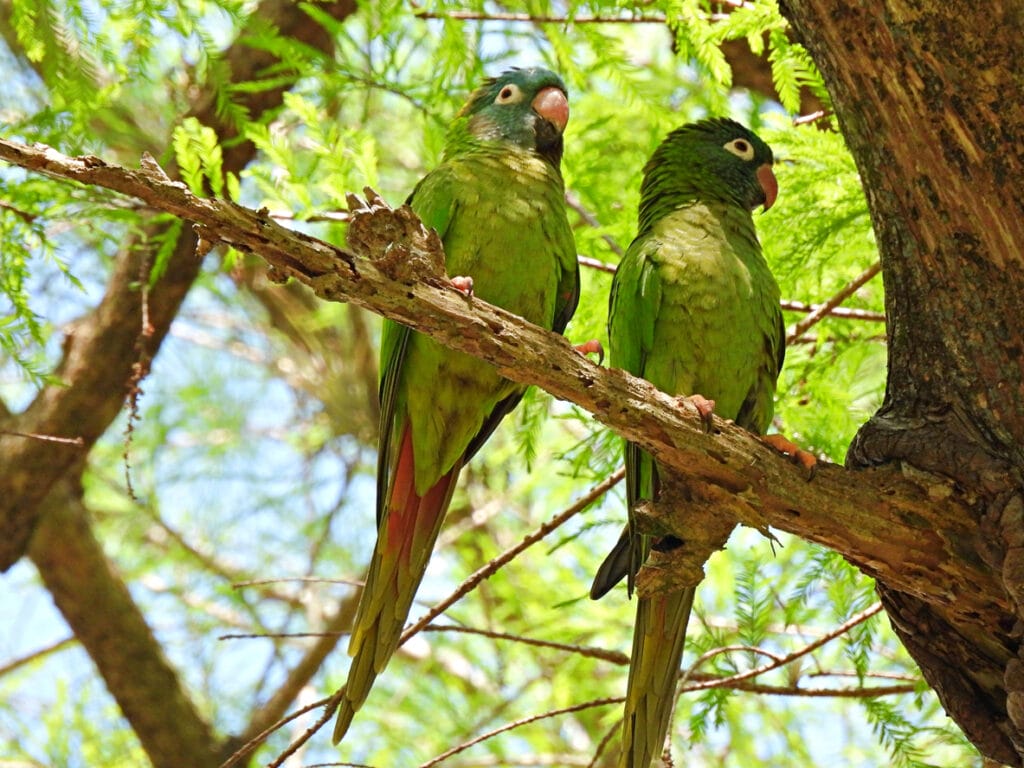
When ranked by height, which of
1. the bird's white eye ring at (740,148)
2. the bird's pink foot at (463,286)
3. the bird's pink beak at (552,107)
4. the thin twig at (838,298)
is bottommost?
the bird's pink foot at (463,286)

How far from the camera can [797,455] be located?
10.0ft

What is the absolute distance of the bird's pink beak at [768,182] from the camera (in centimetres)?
434

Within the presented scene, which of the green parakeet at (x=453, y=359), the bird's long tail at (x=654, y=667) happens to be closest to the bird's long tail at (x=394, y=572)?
the green parakeet at (x=453, y=359)

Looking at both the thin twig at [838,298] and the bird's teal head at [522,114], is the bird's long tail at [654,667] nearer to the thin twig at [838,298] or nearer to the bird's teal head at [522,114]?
the thin twig at [838,298]

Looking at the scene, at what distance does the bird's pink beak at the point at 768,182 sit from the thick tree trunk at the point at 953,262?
1142mm

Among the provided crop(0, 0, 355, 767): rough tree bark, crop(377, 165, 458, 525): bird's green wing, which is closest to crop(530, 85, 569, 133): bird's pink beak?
crop(377, 165, 458, 525): bird's green wing

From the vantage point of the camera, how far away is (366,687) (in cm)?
359

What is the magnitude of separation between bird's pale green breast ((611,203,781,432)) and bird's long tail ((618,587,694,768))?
0.67 meters

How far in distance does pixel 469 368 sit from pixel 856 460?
1.33 meters

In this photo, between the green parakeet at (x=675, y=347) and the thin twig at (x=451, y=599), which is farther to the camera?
the green parakeet at (x=675, y=347)

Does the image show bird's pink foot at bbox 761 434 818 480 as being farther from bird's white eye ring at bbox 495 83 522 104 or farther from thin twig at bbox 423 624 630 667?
bird's white eye ring at bbox 495 83 522 104

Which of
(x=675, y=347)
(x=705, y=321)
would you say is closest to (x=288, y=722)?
(x=675, y=347)

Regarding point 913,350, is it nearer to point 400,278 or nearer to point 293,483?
point 400,278

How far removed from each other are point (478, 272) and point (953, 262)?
151 centimetres
